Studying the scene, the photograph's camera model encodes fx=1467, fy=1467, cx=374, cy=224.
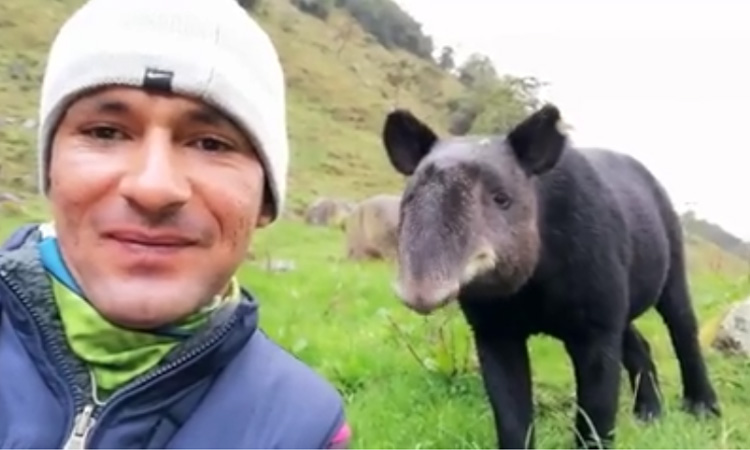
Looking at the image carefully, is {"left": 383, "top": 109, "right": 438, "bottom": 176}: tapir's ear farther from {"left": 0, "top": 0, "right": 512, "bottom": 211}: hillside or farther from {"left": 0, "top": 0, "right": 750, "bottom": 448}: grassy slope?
{"left": 0, "top": 0, "right": 512, "bottom": 211}: hillside

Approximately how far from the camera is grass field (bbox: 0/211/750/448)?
6.26 m

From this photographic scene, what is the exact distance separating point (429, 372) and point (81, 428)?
17.1ft

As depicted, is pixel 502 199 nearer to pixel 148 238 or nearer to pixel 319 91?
pixel 148 238

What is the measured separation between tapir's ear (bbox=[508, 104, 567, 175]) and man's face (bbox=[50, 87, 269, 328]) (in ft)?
11.1

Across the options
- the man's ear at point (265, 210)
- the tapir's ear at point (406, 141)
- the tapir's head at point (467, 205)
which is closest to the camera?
the man's ear at point (265, 210)

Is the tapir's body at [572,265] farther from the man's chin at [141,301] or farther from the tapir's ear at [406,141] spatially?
the man's chin at [141,301]

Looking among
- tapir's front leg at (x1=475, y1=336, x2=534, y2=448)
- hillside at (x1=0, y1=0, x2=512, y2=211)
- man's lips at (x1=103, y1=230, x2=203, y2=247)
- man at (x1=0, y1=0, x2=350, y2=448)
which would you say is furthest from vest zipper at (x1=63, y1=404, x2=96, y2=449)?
hillside at (x1=0, y1=0, x2=512, y2=211)

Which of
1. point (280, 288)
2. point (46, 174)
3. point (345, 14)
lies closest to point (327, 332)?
point (280, 288)

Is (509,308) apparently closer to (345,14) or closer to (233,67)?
(233,67)

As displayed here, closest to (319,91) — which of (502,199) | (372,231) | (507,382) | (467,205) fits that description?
(372,231)

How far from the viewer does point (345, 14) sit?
6825cm

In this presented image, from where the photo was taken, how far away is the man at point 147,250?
2164mm

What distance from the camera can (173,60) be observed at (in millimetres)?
2191

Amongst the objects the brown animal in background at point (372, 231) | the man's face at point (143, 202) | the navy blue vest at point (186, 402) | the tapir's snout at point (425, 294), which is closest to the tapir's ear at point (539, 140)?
the tapir's snout at point (425, 294)
